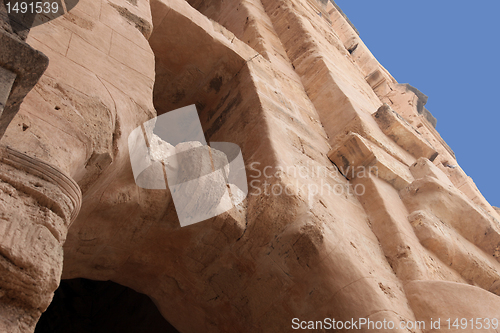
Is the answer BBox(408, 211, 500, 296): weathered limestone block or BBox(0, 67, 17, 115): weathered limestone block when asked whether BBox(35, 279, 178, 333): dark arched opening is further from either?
BBox(0, 67, 17, 115): weathered limestone block

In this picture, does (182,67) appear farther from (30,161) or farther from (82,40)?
(30,161)

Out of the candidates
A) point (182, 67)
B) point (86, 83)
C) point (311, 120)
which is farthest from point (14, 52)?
point (311, 120)

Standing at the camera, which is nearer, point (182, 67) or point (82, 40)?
point (82, 40)

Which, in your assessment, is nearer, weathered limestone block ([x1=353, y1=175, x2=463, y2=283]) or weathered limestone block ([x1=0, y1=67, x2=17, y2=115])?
weathered limestone block ([x1=0, y1=67, x2=17, y2=115])

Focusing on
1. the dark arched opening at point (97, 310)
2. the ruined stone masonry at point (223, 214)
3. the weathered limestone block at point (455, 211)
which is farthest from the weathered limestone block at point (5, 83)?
the dark arched opening at point (97, 310)

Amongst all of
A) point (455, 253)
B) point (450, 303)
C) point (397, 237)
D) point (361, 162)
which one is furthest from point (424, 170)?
point (450, 303)

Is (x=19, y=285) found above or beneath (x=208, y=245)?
above

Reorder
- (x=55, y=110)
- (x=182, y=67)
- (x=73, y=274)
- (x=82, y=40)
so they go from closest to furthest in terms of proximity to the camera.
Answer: (x=55, y=110) < (x=82, y=40) < (x=73, y=274) < (x=182, y=67)

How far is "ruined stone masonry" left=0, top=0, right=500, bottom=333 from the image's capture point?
1.64 m

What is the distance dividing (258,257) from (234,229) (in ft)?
0.89

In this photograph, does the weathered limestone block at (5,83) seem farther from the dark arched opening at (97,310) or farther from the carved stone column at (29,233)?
the dark arched opening at (97,310)

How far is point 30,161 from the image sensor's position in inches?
65.1

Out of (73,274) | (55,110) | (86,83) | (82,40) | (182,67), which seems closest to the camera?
(55,110)

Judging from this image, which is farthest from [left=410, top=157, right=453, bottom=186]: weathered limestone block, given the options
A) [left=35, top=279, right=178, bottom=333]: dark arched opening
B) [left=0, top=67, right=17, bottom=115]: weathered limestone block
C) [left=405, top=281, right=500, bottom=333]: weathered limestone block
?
[left=0, top=67, right=17, bottom=115]: weathered limestone block
